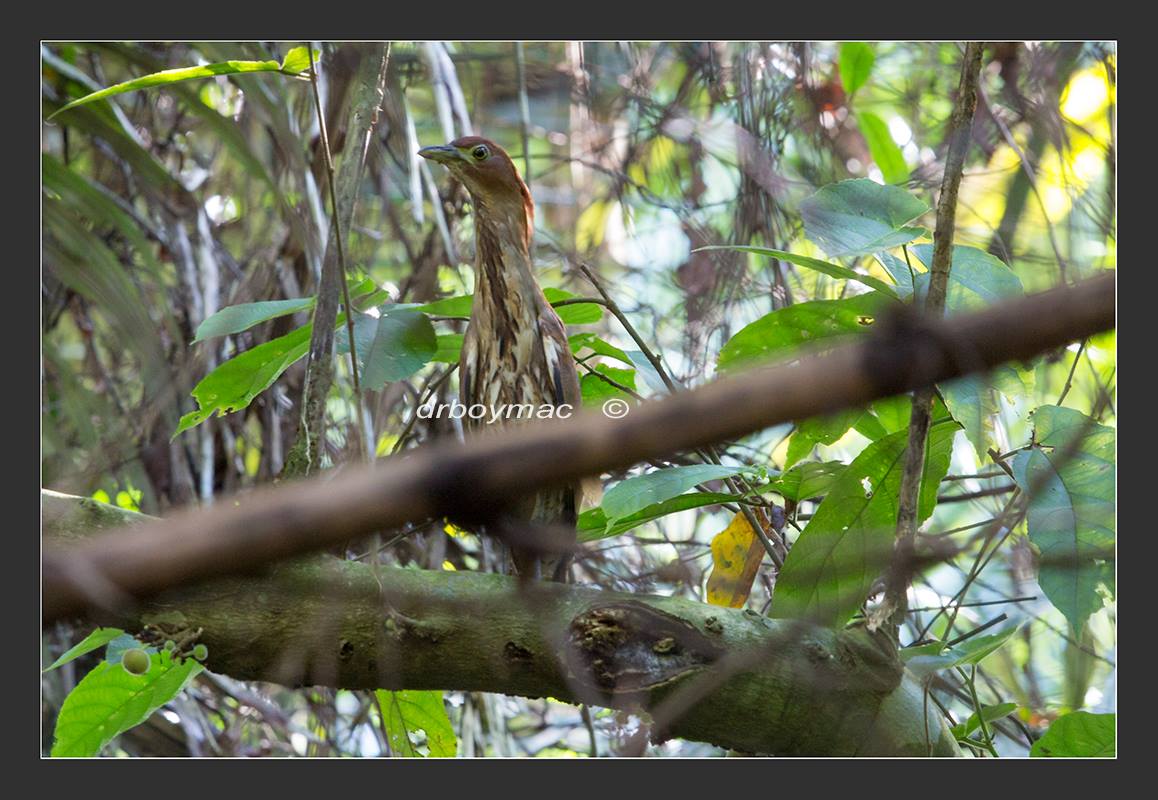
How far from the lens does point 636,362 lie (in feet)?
5.88

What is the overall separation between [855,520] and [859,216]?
0.42 m

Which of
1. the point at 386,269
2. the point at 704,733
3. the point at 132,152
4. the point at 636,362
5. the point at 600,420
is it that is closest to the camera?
the point at 600,420

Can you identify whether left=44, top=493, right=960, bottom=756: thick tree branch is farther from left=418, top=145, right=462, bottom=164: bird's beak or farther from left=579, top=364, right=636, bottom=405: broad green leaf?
left=418, top=145, right=462, bottom=164: bird's beak

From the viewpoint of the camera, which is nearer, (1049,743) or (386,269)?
(1049,743)

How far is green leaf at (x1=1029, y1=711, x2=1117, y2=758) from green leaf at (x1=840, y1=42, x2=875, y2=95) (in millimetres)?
1080

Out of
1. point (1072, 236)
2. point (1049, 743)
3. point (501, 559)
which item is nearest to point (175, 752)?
point (501, 559)

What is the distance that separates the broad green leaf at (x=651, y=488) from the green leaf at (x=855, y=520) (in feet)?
0.55

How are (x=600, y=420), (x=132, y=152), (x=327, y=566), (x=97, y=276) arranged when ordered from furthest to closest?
1. (x=132, y=152)
2. (x=97, y=276)
3. (x=327, y=566)
4. (x=600, y=420)

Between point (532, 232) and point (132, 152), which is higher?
point (132, 152)

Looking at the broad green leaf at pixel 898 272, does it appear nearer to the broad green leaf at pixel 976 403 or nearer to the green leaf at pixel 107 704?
the broad green leaf at pixel 976 403

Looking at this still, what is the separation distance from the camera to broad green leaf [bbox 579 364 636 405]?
197cm

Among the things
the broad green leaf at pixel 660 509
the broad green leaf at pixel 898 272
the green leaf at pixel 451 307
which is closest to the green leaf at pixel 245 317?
the green leaf at pixel 451 307

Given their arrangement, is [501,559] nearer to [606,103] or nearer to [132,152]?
[606,103]

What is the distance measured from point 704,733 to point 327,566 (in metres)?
0.57
